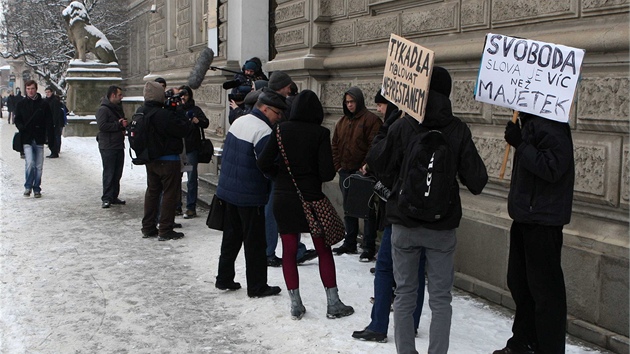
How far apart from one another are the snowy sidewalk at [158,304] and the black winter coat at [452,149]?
1121 mm

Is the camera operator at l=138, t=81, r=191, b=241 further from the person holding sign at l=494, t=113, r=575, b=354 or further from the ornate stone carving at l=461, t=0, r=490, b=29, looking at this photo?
the person holding sign at l=494, t=113, r=575, b=354

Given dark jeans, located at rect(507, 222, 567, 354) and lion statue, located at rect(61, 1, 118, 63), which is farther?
lion statue, located at rect(61, 1, 118, 63)

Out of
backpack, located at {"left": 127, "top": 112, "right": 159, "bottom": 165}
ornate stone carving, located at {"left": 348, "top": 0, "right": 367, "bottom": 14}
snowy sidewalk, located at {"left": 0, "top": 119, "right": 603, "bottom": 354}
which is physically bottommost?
snowy sidewalk, located at {"left": 0, "top": 119, "right": 603, "bottom": 354}

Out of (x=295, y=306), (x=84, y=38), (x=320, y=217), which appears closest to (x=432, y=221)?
(x=320, y=217)

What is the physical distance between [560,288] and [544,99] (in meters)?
1.17

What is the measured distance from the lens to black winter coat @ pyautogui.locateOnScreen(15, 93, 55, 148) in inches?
467

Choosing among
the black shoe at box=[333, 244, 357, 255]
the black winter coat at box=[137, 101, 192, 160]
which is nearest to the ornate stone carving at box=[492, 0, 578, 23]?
the black shoe at box=[333, 244, 357, 255]

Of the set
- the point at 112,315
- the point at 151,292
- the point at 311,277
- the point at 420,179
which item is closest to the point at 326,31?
the point at 311,277

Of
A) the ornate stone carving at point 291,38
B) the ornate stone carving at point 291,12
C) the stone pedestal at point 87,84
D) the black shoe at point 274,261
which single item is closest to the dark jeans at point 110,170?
the ornate stone carving at point 291,38

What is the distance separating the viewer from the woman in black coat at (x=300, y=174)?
557cm

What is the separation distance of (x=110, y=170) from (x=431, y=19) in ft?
18.9

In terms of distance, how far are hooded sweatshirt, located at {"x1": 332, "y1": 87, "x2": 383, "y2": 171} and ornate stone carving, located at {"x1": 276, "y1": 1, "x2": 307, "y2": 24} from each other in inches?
112

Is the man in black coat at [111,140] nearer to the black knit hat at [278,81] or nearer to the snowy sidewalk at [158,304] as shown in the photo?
the snowy sidewalk at [158,304]

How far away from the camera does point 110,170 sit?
1110 centimetres
